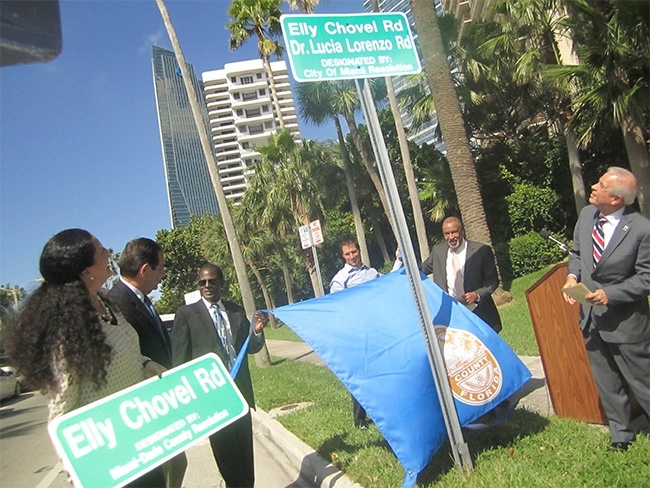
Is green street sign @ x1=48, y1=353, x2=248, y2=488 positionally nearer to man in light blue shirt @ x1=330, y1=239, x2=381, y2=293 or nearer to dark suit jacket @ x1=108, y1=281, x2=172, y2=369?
dark suit jacket @ x1=108, y1=281, x2=172, y2=369

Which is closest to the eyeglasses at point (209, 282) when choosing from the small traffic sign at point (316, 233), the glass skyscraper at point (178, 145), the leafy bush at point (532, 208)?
the small traffic sign at point (316, 233)

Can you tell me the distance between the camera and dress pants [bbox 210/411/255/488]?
11.9ft

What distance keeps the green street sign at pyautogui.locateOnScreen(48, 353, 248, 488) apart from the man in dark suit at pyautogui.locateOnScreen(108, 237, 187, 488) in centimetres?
95

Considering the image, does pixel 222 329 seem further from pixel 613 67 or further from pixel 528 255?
pixel 528 255

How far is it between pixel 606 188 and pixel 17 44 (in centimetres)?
327

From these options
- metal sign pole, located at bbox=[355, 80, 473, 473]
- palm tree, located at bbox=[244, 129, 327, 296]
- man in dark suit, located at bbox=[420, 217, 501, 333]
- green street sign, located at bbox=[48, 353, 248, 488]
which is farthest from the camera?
palm tree, located at bbox=[244, 129, 327, 296]

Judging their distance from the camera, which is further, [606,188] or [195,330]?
[195,330]

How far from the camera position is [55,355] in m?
2.07

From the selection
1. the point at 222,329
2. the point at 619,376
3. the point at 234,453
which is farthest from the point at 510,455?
the point at 222,329

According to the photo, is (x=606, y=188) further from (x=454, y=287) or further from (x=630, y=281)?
(x=454, y=287)

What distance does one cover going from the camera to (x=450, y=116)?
12.9m

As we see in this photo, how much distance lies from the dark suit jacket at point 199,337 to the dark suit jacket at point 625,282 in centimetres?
244

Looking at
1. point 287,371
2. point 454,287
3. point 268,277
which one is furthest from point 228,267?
point 454,287

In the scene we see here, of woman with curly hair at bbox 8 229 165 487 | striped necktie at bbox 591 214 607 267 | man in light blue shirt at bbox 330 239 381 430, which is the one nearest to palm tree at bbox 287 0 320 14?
man in light blue shirt at bbox 330 239 381 430
